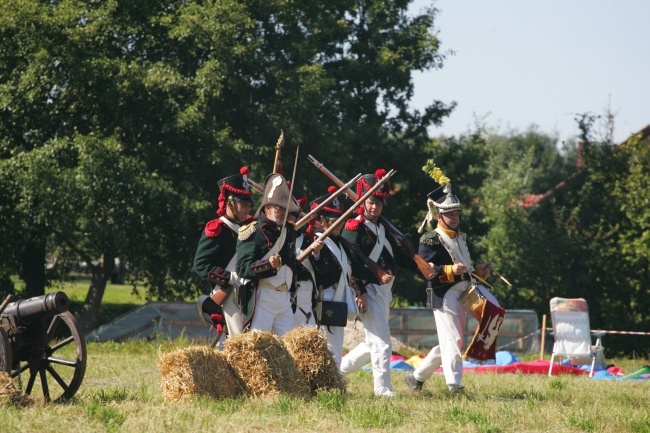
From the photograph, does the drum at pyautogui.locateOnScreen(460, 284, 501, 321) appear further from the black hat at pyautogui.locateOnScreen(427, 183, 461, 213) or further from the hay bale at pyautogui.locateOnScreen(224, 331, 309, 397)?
the hay bale at pyautogui.locateOnScreen(224, 331, 309, 397)

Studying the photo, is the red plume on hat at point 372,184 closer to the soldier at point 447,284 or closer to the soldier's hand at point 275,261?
the soldier at point 447,284

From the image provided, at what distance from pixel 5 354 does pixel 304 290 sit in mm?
3075

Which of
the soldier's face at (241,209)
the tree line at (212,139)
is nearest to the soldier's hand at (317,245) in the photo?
the soldier's face at (241,209)

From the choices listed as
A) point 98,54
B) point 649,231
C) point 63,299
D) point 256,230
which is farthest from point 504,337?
point 63,299

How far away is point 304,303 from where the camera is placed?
32.3ft

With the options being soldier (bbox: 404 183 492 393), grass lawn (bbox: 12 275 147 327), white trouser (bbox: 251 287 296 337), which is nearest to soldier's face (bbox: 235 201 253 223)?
white trouser (bbox: 251 287 296 337)

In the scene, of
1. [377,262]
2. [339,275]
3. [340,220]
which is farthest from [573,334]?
[340,220]

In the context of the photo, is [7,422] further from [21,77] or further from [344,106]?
[344,106]

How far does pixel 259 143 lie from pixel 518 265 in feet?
27.9

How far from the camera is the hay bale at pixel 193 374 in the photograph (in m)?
8.26

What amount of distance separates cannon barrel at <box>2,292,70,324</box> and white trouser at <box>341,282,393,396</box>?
3.24 metres

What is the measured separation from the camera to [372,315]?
401 inches

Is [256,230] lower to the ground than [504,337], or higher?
higher

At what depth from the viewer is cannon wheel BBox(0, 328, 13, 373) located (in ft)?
25.5
